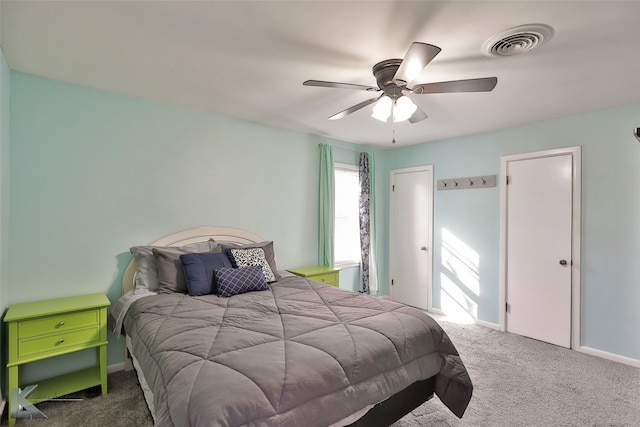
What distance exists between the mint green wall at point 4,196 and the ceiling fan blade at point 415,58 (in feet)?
8.59

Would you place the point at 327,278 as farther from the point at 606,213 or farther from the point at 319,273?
the point at 606,213

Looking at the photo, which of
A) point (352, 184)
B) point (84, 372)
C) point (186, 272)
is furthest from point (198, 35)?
point (352, 184)

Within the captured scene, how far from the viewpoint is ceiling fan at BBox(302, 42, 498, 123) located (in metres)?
1.68

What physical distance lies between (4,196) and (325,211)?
122 inches

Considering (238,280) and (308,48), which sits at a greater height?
(308,48)

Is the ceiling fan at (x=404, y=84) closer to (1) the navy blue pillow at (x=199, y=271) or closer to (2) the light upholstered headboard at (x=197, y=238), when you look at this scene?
(1) the navy blue pillow at (x=199, y=271)

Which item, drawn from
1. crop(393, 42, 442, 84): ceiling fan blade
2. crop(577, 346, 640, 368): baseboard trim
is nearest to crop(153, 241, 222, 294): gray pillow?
crop(393, 42, 442, 84): ceiling fan blade

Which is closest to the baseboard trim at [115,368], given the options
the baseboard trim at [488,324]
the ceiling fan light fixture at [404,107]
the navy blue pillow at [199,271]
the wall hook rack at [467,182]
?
the navy blue pillow at [199,271]

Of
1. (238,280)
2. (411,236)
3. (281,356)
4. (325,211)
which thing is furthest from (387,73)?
(411,236)

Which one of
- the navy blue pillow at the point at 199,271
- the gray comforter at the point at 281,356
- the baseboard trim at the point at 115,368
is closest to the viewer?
the gray comforter at the point at 281,356

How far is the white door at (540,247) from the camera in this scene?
3361 millimetres

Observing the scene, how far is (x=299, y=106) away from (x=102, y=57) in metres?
1.62

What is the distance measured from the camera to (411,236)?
15.9 feet

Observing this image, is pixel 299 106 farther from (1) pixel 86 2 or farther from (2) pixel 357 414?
(2) pixel 357 414
